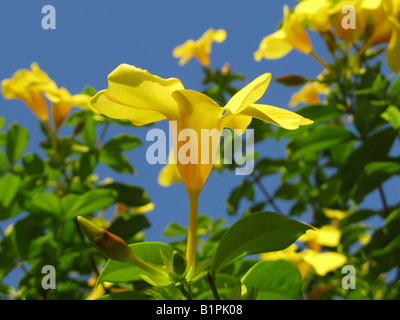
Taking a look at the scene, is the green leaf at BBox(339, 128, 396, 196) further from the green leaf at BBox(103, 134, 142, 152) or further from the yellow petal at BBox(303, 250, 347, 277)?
the green leaf at BBox(103, 134, 142, 152)

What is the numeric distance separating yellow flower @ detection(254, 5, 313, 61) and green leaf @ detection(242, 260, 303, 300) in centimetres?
141

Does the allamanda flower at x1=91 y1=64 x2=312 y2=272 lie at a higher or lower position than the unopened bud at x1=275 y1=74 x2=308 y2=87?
lower

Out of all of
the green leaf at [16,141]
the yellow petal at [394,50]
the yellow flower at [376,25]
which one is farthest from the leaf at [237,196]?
the green leaf at [16,141]

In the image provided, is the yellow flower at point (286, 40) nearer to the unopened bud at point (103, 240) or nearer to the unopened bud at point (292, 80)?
the unopened bud at point (292, 80)

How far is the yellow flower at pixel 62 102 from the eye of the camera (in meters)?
2.13

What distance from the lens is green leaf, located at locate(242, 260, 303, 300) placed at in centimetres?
96

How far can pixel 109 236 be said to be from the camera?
754 mm

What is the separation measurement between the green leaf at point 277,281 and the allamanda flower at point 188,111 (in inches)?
8.6

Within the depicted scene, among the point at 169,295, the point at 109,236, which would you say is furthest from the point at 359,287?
the point at 109,236

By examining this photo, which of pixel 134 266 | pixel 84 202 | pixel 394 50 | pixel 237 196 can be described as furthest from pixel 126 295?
pixel 237 196

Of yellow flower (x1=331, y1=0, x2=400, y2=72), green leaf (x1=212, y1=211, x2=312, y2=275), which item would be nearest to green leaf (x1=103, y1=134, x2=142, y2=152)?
yellow flower (x1=331, y1=0, x2=400, y2=72)

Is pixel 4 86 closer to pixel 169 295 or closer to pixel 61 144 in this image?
pixel 61 144

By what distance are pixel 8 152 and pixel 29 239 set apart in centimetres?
54

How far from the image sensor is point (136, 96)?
2.56 ft
